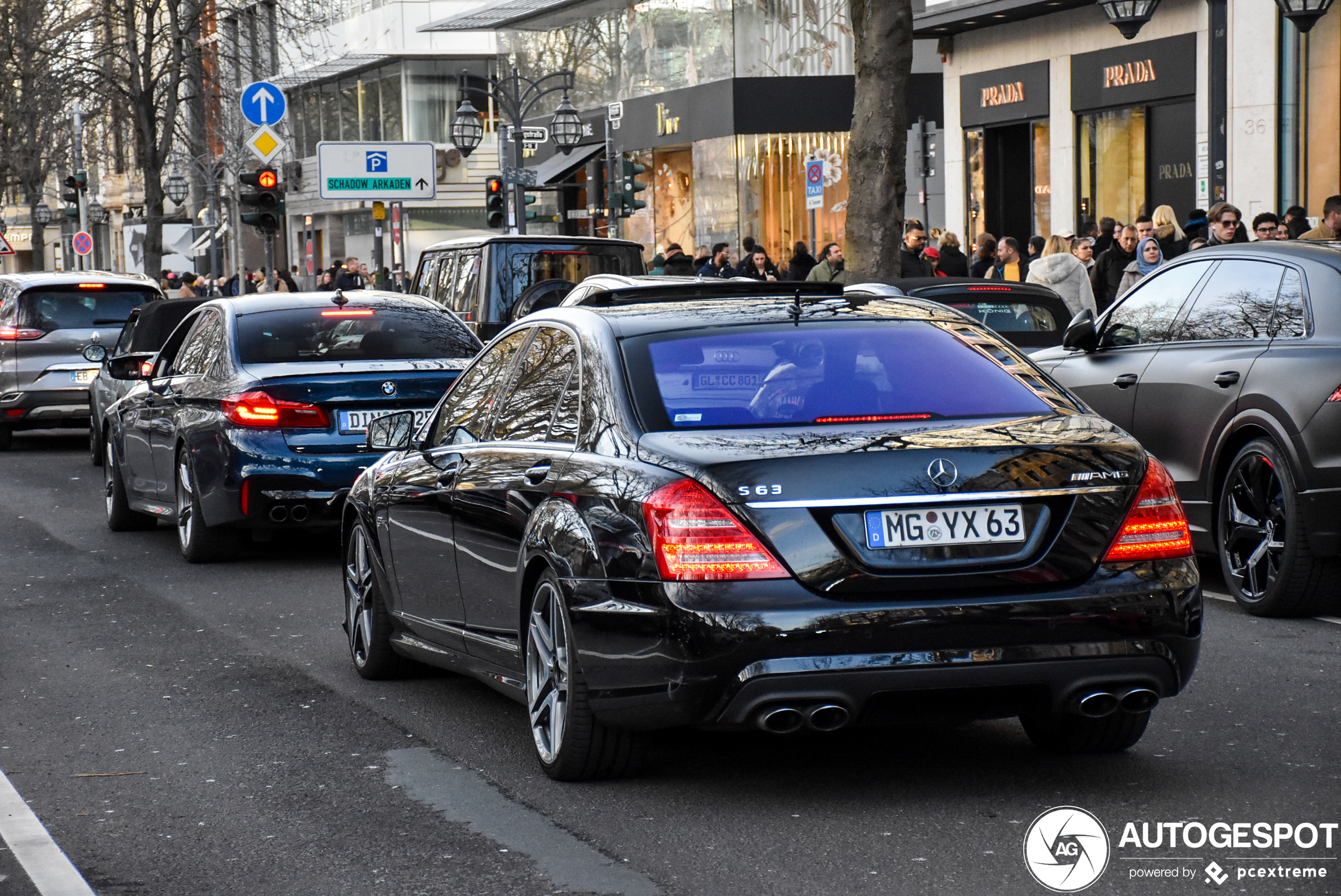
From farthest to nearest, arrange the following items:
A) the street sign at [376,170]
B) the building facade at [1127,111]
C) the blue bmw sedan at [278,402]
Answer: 1. the street sign at [376,170]
2. the building facade at [1127,111]
3. the blue bmw sedan at [278,402]

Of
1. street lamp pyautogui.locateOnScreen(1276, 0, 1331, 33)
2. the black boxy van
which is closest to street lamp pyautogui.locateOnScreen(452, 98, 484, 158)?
the black boxy van

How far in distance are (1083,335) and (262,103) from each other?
18.8 metres

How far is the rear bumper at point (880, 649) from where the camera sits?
17.3ft

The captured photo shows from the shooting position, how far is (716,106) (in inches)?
1606

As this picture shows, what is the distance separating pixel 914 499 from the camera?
5332 millimetres

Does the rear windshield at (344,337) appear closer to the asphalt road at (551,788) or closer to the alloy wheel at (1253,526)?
the asphalt road at (551,788)

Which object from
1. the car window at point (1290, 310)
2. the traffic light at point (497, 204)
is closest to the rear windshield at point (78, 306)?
the traffic light at point (497, 204)

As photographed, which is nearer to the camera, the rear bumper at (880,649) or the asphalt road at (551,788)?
the asphalt road at (551,788)

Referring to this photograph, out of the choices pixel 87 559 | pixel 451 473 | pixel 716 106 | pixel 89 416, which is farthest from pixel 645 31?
pixel 451 473

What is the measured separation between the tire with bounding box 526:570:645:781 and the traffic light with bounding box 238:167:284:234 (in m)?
21.7

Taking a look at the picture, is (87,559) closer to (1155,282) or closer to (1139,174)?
(1155,282)

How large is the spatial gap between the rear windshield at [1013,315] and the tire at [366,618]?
699cm

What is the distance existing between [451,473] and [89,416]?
1513 centimetres

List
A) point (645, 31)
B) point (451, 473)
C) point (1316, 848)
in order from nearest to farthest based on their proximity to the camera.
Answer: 1. point (1316, 848)
2. point (451, 473)
3. point (645, 31)
